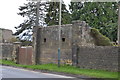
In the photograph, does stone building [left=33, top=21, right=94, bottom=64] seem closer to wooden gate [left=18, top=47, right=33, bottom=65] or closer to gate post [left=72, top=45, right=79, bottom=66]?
gate post [left=72, top=45, right=79, bottom=66]

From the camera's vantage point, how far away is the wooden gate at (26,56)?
23.3 metres

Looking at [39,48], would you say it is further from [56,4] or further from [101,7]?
[101,7]

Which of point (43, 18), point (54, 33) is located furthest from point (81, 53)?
point (43, 18)

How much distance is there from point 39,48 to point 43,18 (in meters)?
19.5

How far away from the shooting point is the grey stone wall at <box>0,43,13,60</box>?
28391mm

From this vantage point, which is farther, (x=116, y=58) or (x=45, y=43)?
(x=45, y=43)

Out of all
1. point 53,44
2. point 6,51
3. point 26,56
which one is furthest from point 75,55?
point 6,51

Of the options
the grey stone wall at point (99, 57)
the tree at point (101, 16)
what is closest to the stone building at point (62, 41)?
the grey stone wall at point (99, 57)

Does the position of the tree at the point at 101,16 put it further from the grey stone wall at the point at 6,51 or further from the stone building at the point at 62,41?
the stone building at the point at 62,41

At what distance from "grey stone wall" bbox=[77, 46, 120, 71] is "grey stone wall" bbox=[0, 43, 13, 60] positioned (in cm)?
1282

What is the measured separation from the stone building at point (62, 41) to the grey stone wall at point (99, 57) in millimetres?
1270

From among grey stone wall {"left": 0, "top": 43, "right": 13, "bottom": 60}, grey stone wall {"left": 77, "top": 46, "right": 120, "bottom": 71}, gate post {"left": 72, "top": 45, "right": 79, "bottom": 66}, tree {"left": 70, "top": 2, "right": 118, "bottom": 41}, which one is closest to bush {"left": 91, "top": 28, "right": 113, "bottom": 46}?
gate post {"left": 72, "top": 45, "right": 79, "bottom": 66}

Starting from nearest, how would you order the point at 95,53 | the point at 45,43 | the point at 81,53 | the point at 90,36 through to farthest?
the point at 95,53, the point at 81,53, the point at 90,36, the point at 45,43

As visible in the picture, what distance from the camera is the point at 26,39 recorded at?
4353 cm
